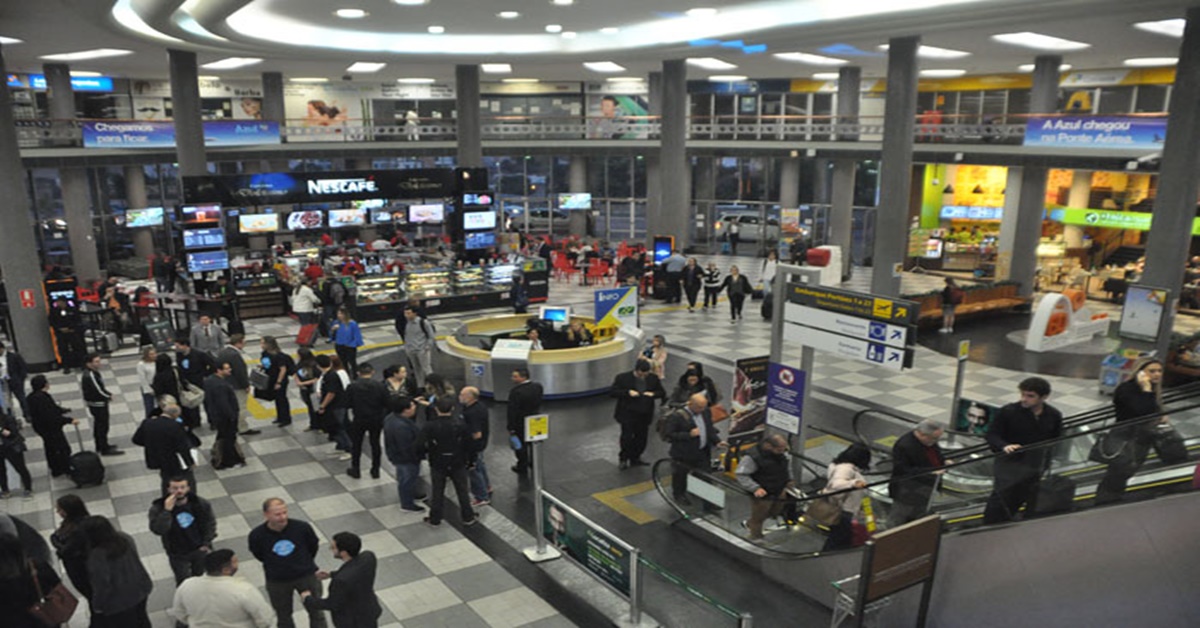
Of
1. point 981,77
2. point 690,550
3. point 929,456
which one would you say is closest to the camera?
point 929,456

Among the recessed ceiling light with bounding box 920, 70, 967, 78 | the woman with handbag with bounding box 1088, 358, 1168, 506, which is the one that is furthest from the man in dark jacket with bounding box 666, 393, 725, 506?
the recessed ceiling light with bounding box 920, 70, 967, 78

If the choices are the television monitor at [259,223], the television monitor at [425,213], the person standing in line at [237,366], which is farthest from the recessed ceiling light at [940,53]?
the television monitor at [259,223]

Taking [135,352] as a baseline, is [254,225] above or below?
above

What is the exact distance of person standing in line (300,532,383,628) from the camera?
553 cm

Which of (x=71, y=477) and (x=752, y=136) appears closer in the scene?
(x=71, y=477)

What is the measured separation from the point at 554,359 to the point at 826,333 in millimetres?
5552

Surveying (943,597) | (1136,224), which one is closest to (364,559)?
(943,597)

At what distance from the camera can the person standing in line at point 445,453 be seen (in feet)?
27.0

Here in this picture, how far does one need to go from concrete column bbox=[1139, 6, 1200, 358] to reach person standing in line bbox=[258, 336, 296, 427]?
14.7m

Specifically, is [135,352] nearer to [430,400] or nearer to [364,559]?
[430,400]

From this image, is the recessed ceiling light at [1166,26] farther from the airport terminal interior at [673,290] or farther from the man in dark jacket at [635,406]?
the man in dark jacket at [635,406]

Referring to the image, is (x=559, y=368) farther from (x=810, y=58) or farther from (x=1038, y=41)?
(x=810, y=58)

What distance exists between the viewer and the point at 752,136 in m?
30.6

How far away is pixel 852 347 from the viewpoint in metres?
8.20
